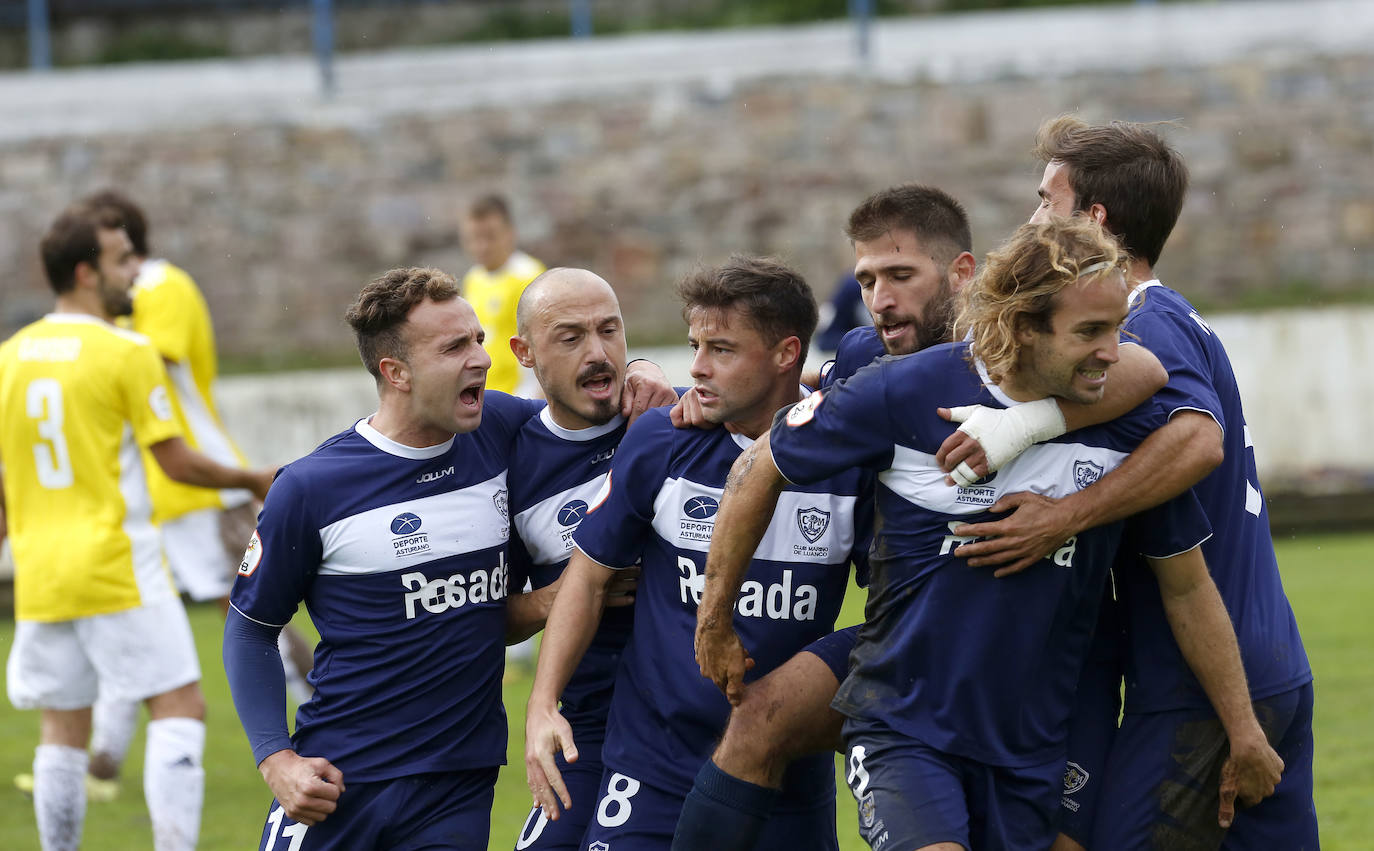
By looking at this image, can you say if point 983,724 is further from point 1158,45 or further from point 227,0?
point 227,0

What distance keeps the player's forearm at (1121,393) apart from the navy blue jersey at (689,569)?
65cm

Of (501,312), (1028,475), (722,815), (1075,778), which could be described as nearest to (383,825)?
(722,815)

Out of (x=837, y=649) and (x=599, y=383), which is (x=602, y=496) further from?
(x=837, y=649)

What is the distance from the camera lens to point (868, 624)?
3.63m

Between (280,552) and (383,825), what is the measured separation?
748 mm

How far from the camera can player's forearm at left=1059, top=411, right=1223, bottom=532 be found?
3.39 meters

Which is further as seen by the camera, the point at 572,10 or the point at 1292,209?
the point at 572,10

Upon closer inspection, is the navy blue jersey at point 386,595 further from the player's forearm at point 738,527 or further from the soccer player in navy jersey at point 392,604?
the player's forearm at point 738,527

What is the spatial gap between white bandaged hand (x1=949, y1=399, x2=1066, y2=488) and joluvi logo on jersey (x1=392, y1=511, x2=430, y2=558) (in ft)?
4.74

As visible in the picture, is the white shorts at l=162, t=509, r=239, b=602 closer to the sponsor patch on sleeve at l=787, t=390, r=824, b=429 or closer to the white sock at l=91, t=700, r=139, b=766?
the white sock at l=91, t=700, r=139, b=766

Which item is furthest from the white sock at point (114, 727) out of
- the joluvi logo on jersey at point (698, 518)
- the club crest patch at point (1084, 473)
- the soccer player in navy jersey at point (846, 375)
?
the club crest patch at point (1084, 473)

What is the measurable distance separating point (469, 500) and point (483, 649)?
1.31ft

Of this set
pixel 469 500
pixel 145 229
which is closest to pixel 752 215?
pixel 145 229

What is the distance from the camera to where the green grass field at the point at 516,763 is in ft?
20.9
